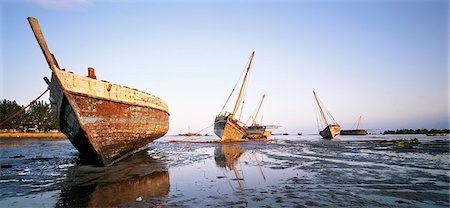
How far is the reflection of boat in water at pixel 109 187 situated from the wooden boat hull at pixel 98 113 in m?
1.19

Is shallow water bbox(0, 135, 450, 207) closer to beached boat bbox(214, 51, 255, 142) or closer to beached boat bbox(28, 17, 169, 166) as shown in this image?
beached boat bbox(28, 17, 169, 166)

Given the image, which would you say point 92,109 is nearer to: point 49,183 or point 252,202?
point 49,183

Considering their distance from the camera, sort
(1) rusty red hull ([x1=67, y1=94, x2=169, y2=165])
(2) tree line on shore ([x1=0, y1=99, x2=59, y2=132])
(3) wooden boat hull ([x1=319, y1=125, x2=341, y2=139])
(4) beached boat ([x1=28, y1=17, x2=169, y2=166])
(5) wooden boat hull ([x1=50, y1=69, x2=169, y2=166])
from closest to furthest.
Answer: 1. (4) beached boat ([x1=28, y1=17, x2=169, y2=166])
2. (5) wooden boat hull ([x1=50, y1=69, x2=169, y2=166])
3. (1) rusty red hull ([x1=67, y1=94, x2=169, y2=165])
4. (3) wooden boat hull ([x1=319, y1=125, x2=341, y2=139])
5. (2) tree line on shore ([x1=0, y1=99, x2=59, y2=132])

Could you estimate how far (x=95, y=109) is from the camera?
8.45 meters

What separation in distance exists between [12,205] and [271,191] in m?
5.34

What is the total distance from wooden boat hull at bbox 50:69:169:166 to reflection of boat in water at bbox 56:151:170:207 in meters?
1.19

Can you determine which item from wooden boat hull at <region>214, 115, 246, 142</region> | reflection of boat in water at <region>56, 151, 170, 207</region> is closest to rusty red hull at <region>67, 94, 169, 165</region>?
reflection of boat in water at <region>56, 151, 170, 207</region>

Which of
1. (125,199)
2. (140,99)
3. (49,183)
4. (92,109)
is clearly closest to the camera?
(125,199)

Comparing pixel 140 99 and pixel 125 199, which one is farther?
pixel 140 99

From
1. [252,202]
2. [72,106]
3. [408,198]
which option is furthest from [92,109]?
[408,198]

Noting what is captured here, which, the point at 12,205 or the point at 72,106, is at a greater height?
the point at 72,106

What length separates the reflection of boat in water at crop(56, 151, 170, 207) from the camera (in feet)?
15.7

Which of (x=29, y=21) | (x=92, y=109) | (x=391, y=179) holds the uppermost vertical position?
(x=29, y=21)

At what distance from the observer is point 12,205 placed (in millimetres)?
4523
